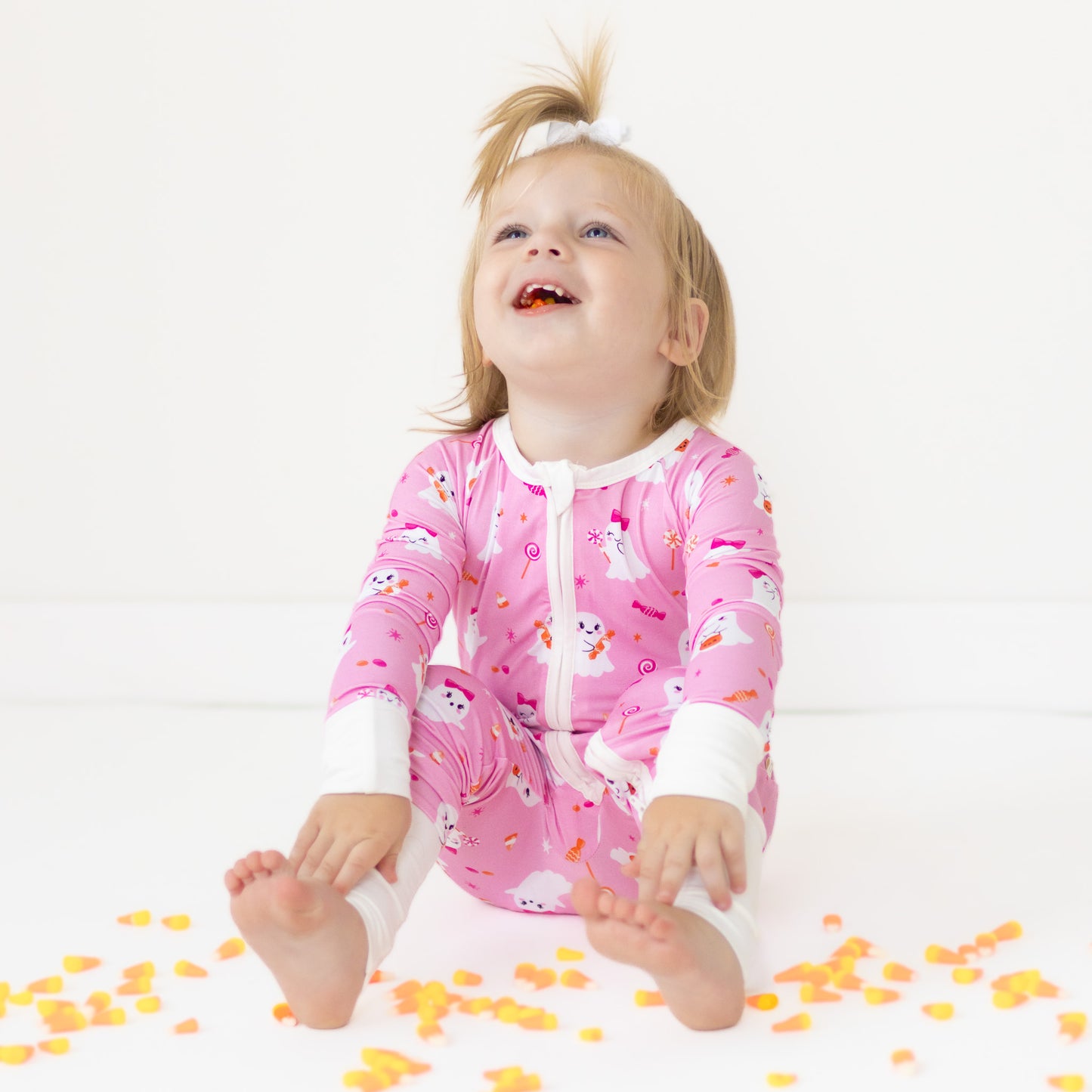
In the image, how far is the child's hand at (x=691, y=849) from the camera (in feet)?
3.45

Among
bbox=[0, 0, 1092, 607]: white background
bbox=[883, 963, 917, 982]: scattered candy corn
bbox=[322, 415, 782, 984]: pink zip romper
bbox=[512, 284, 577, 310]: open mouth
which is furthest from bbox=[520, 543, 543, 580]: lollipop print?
bbox=[0, 0, 1092, 607]: white background

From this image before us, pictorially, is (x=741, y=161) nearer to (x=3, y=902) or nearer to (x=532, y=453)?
(x=532, y=453)

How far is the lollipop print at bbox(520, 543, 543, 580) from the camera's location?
1369 mm

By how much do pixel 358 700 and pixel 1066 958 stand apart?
655mm

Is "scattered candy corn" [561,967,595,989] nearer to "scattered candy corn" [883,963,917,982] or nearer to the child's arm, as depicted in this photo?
the child's arm

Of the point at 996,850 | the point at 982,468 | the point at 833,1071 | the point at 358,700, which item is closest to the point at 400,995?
the point at 358,700

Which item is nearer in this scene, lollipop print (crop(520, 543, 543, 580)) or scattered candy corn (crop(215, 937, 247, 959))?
scattered candy corn (crop(215, 937, 247, 959))

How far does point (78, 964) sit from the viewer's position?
1.20 m

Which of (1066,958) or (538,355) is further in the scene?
(538,355)

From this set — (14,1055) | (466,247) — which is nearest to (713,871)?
(14,1055)

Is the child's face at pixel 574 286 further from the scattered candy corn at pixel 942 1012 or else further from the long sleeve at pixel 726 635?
the scattered candy corn at pixel 942 1012

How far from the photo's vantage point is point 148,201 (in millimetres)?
2326

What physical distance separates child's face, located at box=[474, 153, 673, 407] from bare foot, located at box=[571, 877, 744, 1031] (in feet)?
1.79

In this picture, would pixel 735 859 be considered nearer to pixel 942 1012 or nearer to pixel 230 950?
pixel 942 1012
